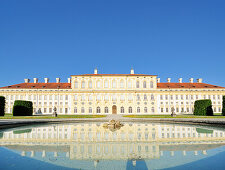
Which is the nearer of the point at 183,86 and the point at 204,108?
the point at 204,108

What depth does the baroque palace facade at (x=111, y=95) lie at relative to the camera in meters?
46.6

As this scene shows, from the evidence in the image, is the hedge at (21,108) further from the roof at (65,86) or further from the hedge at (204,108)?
the hedge at (204,108)

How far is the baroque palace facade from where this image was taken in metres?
46.6

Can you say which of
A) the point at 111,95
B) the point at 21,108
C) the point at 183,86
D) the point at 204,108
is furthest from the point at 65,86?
the point at 204,108

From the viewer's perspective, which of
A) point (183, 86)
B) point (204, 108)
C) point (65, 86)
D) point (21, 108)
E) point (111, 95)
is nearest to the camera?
point (21, 108)

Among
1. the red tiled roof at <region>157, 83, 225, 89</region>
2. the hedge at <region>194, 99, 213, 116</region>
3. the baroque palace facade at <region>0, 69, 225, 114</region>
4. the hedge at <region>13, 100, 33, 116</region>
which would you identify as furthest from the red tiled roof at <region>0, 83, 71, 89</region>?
the hedge at <region>194, 99, 213, 116</region>

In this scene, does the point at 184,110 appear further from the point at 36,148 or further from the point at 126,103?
the point at 36,148

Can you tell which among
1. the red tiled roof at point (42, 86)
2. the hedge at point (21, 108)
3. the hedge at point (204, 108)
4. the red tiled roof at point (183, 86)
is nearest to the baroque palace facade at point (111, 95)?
the red tiled roof at point (42, 86)

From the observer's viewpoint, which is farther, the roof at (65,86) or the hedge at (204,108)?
the roof at (65,86)

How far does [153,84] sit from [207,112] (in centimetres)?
1651

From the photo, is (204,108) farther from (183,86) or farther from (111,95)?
(111,95)

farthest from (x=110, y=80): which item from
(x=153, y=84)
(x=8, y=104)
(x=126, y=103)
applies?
(x=8, y=104)

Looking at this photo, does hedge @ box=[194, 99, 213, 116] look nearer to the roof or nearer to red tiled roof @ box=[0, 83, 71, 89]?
the roof

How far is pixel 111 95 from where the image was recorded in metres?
46.9
